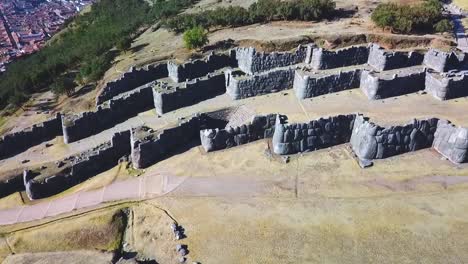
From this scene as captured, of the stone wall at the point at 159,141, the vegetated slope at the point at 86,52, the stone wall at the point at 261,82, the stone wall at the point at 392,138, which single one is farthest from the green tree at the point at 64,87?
the stone wall at the point at 392,138

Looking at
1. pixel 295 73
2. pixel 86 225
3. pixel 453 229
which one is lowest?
pixel 86 225

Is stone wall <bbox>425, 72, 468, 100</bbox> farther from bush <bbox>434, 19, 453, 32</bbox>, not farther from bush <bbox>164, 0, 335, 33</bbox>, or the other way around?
bush <bbox>164, 0, 335, 33</bbox>

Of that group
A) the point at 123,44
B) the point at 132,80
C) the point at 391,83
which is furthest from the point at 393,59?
the point at 123,44

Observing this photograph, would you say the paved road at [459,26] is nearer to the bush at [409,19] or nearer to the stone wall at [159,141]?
the bush at [409,19]

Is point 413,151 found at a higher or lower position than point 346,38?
lower

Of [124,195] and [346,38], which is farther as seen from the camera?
[346,38]

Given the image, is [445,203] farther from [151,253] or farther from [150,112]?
[150,112]

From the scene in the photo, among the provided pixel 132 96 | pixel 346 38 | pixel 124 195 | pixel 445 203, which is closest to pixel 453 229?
pixel 445 203
